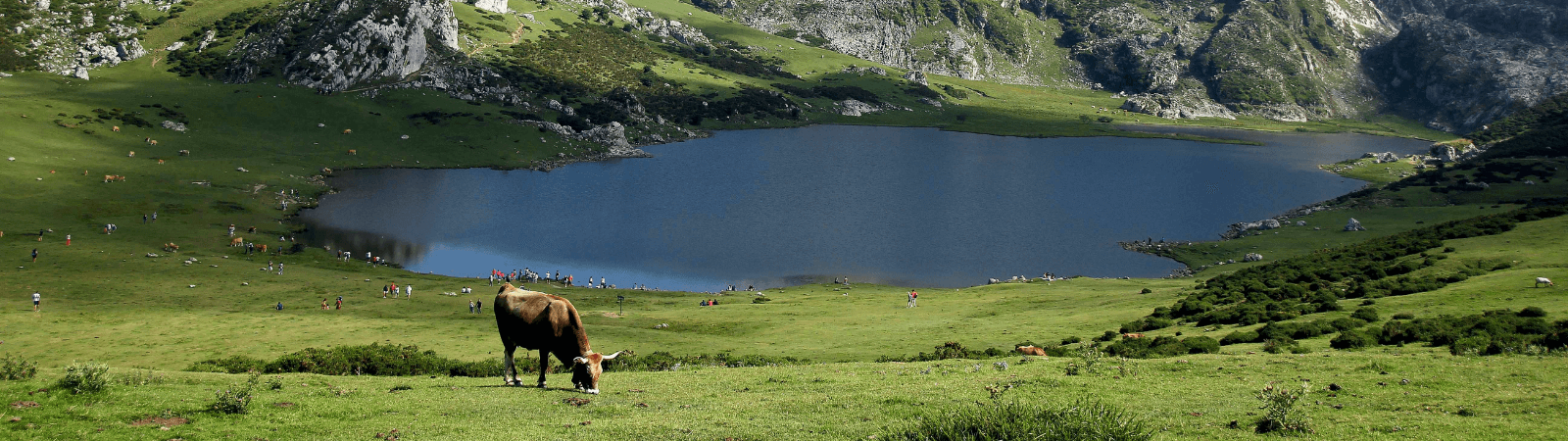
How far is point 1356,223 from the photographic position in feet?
350

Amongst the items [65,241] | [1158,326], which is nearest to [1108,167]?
[1158,326]

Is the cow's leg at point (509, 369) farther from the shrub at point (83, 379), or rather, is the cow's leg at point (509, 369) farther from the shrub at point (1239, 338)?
the shrub at point (1239, 338)

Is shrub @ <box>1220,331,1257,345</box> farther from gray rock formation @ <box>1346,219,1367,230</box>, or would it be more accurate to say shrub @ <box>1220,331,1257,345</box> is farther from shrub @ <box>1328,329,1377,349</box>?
gray rock formation @ <box>1346,219,1367,230</box>

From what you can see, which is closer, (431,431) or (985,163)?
(431,431)

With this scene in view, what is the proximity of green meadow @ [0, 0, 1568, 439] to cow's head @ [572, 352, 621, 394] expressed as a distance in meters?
0.84

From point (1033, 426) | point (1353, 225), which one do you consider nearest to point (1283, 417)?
point (1033, 426)

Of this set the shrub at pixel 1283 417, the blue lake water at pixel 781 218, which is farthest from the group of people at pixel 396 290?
the shrub at pixel 1283 417

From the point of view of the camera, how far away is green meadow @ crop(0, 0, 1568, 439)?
59.4 feet

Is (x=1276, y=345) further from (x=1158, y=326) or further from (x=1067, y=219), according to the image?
(x=1067, y=219)

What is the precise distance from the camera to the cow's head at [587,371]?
2312cm

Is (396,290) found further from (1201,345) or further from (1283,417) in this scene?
(1283,417)

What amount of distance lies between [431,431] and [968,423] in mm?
11565

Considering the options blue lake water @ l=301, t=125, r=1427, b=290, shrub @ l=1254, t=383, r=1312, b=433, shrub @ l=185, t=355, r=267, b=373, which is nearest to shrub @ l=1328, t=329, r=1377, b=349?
shrub @ l=1254, t=383, r=1312, b=433

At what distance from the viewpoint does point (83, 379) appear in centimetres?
1848
